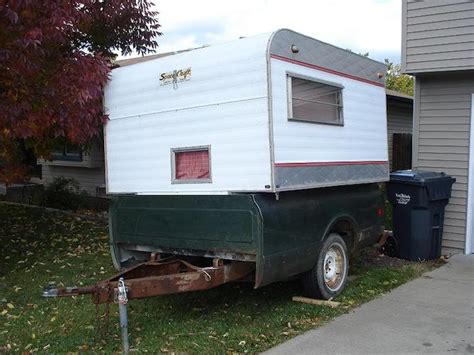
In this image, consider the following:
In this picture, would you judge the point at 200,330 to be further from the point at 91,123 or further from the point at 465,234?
the point at 465,234

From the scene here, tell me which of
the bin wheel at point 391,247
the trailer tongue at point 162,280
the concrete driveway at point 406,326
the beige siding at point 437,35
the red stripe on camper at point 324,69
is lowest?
the concrete driveway at point 406,326

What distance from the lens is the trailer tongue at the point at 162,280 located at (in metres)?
4.33

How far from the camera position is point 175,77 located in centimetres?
532

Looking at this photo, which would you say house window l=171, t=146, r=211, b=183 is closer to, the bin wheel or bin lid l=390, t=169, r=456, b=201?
bin lid l=390, t=169, r=456, b=201

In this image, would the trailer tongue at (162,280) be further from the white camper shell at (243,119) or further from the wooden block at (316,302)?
the wooden block at (316,302)

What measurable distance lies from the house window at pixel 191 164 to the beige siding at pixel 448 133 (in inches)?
170

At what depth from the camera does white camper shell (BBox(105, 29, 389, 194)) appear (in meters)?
4.76

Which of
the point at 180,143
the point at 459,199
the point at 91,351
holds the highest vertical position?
the point at 180,143

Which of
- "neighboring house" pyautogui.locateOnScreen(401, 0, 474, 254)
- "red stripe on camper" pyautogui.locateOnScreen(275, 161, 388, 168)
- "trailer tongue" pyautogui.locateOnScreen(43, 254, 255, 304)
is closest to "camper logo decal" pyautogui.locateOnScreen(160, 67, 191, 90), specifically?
"red stripe on camper" pyautogui.locateOnScreen(275, 161, 388, 168)

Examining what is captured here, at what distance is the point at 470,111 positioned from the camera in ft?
25.7

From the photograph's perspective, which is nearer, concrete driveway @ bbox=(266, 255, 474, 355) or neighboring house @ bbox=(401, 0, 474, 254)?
concrete driveway @ bbox=(266, 255, 474, 355)

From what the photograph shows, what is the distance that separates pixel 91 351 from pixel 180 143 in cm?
205

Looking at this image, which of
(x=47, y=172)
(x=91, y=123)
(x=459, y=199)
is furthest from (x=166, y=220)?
(x=47, y=172)

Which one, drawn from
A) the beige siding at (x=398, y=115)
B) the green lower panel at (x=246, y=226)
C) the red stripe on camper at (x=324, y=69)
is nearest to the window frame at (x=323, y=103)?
the red stripe on camper at (x=324, y=69)
